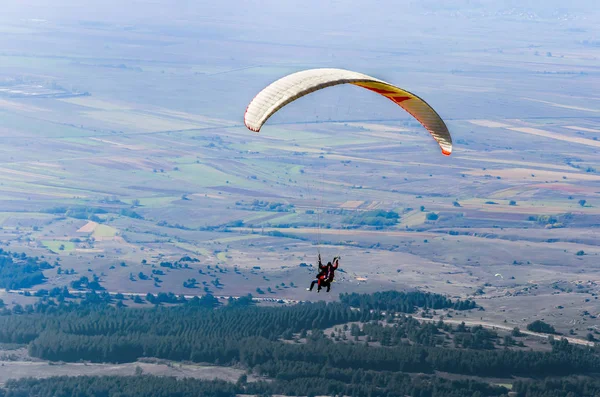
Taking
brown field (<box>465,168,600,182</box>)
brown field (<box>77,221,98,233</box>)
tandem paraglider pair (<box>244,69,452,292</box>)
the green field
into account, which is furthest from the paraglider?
brown field (<box>465,168,600,182</box>)

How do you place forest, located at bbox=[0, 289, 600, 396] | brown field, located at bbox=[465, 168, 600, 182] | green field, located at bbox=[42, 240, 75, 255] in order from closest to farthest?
forest, located at bbox=[0, 289, 600, 396]
green field, located at bbox=[42, 240, 75, 255]
brown field, located at bbox=[465, 168, 600, 182]

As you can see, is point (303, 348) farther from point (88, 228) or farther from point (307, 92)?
point (88, 228)

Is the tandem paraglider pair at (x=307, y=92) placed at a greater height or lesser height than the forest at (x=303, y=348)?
greater

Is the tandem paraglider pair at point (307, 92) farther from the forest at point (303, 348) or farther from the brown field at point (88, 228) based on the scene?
the brown field at point (88, 228)

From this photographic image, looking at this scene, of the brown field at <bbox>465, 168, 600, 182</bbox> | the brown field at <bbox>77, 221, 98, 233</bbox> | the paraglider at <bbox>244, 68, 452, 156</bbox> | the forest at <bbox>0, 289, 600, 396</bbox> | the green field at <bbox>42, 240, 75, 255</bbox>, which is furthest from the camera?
the brown field at <bbox>465, 168, 600, 182</bbox>

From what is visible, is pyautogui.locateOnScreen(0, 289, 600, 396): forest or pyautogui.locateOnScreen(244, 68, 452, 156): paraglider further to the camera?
pyautogui.locateOnScreen(0, 289, 600, 396): forest

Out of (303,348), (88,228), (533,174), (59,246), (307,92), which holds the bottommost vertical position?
(303,348)

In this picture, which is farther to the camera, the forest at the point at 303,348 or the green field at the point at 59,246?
the green field at the point at 59,246

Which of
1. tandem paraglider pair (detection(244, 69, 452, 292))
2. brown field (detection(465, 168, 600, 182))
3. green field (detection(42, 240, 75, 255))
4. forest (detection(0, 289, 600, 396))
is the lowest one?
forest (detection(0, 289, 600, 396))

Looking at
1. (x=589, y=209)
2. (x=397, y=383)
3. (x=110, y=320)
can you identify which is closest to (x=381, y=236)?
(x=589, y=209)

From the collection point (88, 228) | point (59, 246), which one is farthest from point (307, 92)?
point (88, 228)

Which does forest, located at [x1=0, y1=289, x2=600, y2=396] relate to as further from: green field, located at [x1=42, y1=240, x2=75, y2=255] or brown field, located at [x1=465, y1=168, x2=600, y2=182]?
brown field, located at [x1=465, y1=168, x2=600, y2=182]

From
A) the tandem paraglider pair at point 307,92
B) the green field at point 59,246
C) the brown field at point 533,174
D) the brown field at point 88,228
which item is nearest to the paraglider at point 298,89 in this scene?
the tandem paraglider pair at point 307,92
